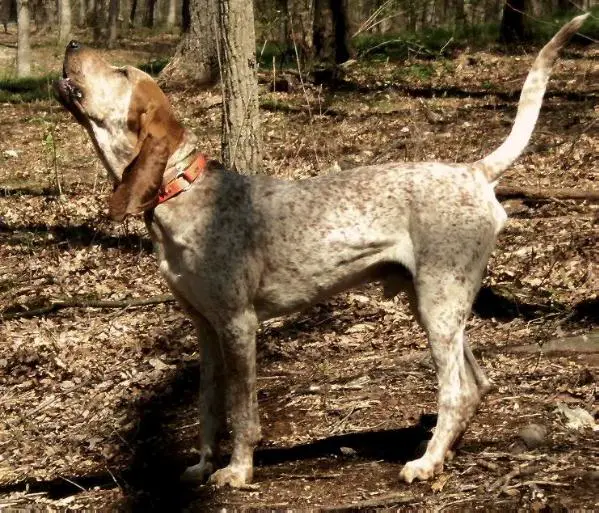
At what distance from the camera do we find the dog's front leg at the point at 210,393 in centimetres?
525

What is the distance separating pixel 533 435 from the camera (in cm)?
496

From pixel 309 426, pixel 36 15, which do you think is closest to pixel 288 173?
pixel 309 426

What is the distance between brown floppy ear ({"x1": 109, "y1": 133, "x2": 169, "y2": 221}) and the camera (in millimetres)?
4867

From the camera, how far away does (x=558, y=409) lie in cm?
530

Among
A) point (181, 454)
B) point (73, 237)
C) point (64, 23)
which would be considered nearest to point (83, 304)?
point (73, 237)

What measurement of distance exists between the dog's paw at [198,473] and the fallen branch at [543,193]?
4.88 m

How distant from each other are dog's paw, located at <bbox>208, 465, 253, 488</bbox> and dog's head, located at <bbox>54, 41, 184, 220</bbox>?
1.40 meters

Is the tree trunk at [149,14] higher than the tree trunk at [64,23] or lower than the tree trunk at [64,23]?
higher

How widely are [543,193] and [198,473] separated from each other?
4.98 metres

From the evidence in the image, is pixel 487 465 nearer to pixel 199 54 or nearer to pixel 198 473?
pixel 198 473

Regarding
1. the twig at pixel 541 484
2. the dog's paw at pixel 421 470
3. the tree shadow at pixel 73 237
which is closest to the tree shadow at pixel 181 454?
the dog's paw at pixel 421 470

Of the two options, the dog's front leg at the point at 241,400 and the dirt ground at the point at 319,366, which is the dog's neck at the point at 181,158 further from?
the dirt ground at the point at 319,366

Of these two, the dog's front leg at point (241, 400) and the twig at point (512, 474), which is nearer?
the twig at point (512, 474)

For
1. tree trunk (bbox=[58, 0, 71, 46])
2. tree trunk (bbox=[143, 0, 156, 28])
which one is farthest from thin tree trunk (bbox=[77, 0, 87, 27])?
tree trunk (bbox=[58, 0, 71, 46])
